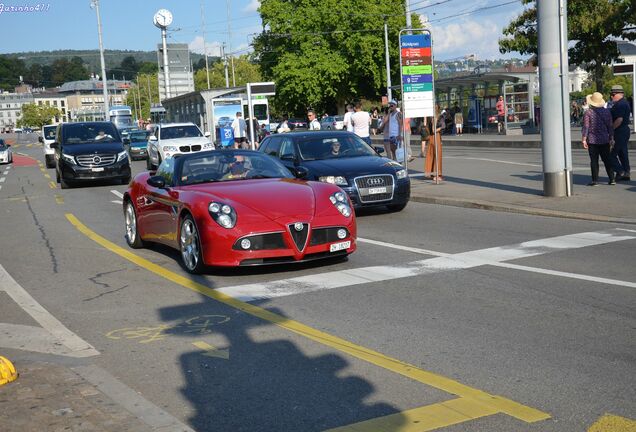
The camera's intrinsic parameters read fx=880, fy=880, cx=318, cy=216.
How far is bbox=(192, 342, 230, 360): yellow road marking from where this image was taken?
20.3ft

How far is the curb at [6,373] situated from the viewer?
5562mm

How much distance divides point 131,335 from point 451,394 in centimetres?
295

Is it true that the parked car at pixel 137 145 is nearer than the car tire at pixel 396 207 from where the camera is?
No

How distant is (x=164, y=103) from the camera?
2943 inches

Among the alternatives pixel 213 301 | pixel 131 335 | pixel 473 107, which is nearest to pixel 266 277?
pixel 213 301

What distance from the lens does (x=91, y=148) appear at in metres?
25.9

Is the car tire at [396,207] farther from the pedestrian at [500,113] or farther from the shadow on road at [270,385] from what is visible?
the pedestrian at [500,113]

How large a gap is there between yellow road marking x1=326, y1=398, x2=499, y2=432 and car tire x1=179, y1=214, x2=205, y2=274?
499cm

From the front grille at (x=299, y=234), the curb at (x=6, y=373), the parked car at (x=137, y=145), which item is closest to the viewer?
the curb at (x=6, y=373)

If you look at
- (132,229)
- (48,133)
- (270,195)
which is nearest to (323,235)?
(270,195)

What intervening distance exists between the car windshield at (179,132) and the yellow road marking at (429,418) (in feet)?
98.4

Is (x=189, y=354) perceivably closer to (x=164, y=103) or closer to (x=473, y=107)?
(x=473, y=107)

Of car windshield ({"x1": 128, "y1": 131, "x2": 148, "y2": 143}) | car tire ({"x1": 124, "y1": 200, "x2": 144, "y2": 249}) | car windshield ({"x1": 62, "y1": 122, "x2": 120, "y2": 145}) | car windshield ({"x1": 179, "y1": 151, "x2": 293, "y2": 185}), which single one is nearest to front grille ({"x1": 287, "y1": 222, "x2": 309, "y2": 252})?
car windshield ({"x1": 179, "y1": 151, "x2": 293, "y2": 185})

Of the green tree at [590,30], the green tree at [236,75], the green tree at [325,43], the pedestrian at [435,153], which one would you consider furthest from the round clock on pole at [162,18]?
the pedestrian at [435,153]
